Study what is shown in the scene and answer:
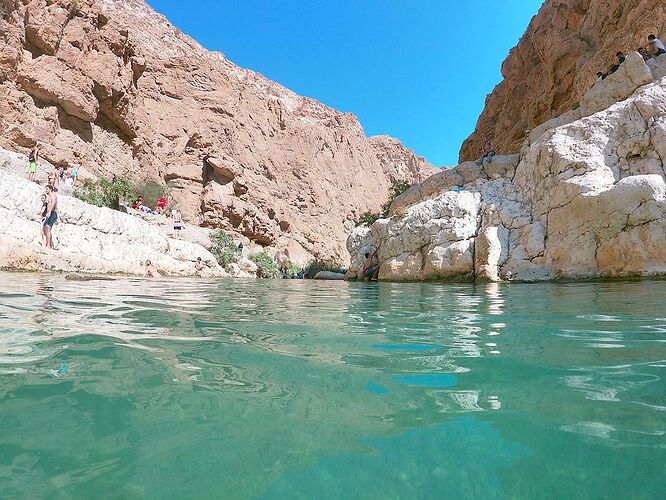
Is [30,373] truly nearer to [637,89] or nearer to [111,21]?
[637,89]

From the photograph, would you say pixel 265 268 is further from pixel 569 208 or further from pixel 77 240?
pixel 569 208

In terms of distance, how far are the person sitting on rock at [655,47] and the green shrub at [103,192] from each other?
60.0ft

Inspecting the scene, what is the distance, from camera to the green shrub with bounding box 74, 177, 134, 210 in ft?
48.4

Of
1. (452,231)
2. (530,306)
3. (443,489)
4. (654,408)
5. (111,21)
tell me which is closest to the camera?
(443,489)

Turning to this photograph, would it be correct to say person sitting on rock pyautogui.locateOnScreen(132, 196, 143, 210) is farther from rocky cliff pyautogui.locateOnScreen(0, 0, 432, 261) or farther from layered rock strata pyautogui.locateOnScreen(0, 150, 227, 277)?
layered rock strata pyautogui.locateOnScreen(0, 150, 227, 277)

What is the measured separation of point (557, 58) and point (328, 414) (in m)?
30.1

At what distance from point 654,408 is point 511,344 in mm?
1070

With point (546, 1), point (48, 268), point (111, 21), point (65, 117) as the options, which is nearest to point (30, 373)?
point (48, 268)

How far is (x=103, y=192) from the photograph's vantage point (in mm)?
17859

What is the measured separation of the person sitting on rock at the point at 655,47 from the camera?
11.5 metres

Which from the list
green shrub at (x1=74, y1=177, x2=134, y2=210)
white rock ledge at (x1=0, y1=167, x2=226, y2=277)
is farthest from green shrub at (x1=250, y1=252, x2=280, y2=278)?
white rock ledge at (x1=0, y1=167, x2=226, y2=277)

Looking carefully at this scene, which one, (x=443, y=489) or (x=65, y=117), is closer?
(x=443, y=489)

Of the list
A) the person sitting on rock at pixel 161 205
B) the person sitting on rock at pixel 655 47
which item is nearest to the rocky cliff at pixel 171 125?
the person sitting on rock at pixel 161 205

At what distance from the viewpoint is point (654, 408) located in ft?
4.70
